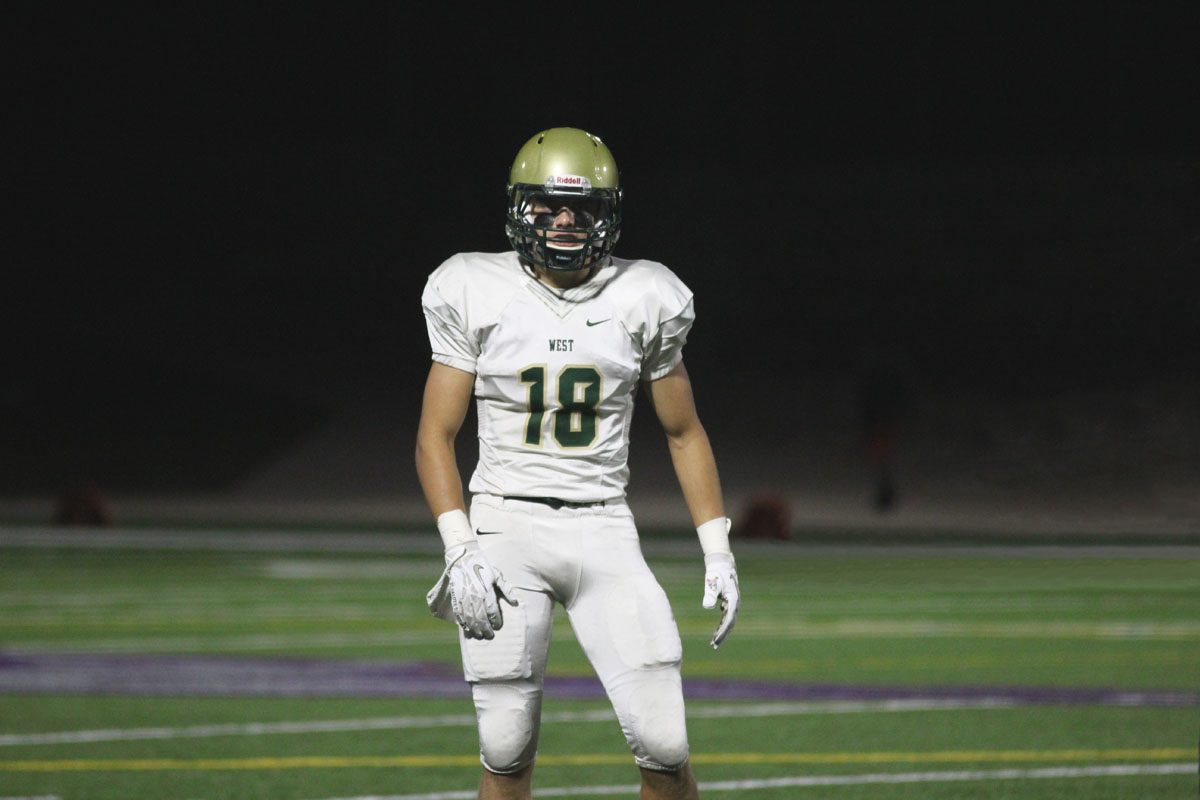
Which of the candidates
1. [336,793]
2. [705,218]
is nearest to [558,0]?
[705,218]

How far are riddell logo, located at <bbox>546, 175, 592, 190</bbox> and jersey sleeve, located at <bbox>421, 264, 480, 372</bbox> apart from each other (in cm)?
31

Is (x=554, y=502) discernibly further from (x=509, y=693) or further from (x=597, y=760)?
(x=597, y=760)

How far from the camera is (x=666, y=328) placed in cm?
477

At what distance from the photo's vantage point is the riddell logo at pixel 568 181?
15.5ft

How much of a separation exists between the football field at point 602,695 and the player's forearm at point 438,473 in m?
2.17

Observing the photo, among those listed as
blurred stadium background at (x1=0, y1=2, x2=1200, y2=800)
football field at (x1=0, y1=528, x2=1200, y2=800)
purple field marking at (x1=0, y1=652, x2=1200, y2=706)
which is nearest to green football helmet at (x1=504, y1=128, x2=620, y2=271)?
football field at (x1=0, y1=528, x2=1200, y2=800)

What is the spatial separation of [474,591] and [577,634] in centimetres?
33

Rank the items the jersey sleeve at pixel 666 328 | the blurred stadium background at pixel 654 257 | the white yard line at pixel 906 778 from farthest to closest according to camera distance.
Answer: the blurred stadium background at pixel 654 257, the white yard line at pixel 906 778, the jersey sleeve at pixel 666 328

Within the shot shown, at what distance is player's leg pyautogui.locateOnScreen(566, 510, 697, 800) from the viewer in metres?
4.54

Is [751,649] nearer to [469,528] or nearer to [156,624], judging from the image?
[156,624]

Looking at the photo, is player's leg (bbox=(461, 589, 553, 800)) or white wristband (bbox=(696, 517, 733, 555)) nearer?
player's leg (bbox=(461, 589, 553, 800))

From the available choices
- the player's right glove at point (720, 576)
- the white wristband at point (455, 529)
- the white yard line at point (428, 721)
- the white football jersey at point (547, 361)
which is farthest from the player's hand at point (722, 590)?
the white yard line at point (428, 721)

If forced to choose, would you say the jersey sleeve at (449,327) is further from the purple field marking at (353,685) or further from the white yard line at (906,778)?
the purple field marking at (353,685)

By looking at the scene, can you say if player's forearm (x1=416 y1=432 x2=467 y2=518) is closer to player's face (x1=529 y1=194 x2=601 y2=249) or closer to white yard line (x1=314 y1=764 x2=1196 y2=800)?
player's face (x1=529 y1=194 x2=601 y2=249)
